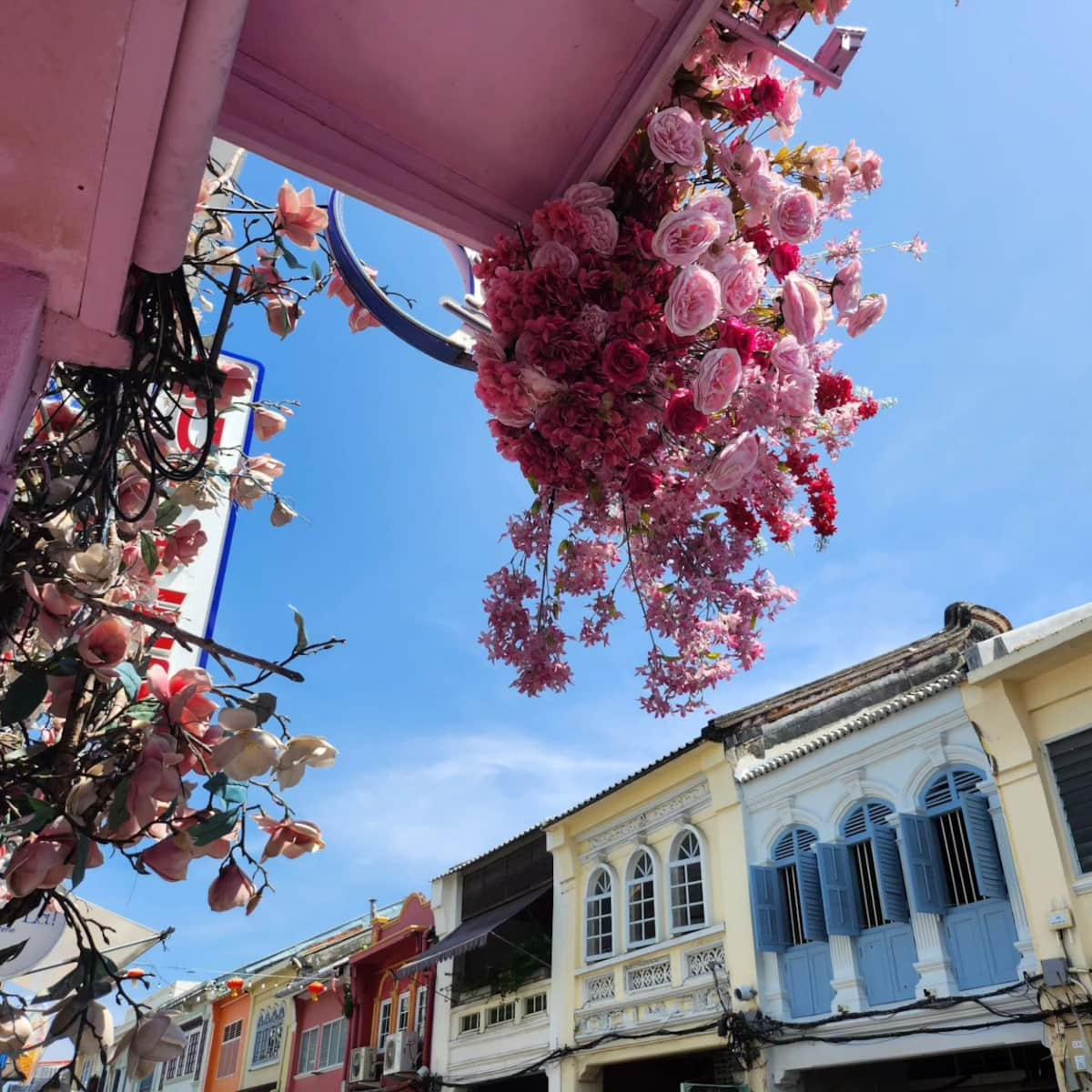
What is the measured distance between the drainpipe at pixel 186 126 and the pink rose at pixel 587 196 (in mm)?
742

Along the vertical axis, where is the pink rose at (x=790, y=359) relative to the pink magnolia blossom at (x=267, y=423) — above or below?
below

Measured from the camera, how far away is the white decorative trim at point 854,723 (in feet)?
32.0

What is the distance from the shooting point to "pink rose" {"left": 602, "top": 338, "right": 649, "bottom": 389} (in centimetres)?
186

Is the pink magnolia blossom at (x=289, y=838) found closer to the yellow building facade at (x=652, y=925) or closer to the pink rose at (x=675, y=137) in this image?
the pink rose at (x=675, y=137)

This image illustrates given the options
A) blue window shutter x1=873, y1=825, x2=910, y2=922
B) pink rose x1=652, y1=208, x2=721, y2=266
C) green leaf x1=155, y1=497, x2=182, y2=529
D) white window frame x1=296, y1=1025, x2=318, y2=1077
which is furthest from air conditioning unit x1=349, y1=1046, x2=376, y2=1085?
pink rose x1=652, y1=208, x2=721, y2=266

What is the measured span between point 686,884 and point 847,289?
37.0 ft

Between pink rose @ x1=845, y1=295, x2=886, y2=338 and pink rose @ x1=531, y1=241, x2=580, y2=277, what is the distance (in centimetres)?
74

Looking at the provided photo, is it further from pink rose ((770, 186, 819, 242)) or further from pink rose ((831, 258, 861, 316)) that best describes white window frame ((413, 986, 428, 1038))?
pink rose ((770, 186, 819, 242))

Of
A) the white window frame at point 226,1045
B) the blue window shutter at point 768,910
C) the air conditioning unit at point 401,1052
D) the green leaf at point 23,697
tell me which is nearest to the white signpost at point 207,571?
the green leaf at point 23,697

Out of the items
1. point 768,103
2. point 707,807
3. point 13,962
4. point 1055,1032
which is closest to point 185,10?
point 768,103

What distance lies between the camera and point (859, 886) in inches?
401

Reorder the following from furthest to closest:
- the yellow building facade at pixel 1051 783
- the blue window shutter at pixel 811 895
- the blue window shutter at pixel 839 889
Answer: the blue window shutter at pixel 811 895 < the blue window shutter at pixel 839 889 < the yellow building facade at pixel 1051 783

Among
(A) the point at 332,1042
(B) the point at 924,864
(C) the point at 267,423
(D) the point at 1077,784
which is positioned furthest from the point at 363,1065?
(C) the point at 267,423

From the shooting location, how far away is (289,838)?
1.92 m
